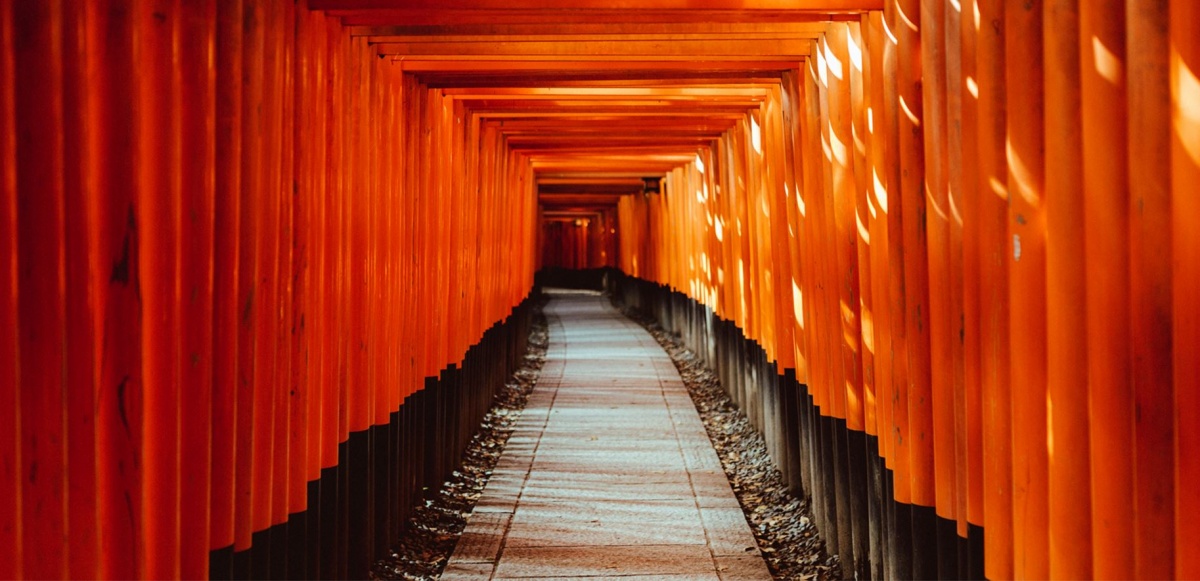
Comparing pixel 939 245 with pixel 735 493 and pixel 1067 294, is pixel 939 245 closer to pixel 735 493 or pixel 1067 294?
pixel 1067 294

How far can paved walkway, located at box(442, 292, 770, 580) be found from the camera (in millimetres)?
6406

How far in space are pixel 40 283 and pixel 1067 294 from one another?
278 centimetres

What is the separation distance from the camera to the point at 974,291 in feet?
11.9

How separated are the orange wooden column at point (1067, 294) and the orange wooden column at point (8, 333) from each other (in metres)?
2.78

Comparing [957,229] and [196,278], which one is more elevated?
[957,229]

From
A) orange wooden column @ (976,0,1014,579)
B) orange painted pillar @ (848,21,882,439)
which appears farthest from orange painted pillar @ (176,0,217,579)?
orange painted pillar @ (848,21,882,439)

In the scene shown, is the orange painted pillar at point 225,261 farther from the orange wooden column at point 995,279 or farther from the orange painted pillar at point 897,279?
the orange painted pillar at point 897,279

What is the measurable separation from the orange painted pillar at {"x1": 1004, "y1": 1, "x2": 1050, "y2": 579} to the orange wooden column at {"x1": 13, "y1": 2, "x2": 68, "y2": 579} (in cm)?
274

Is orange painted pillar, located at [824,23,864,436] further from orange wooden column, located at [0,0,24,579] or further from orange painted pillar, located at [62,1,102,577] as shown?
orange wooden column, located at [0,0,24,579]

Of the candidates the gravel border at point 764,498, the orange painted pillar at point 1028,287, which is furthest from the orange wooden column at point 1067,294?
the gravel border at point 764,498

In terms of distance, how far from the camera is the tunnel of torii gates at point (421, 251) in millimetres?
2590

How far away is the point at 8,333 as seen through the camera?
2520 mm

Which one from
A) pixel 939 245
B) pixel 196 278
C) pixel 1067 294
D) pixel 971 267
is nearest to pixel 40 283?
pixel 196 278

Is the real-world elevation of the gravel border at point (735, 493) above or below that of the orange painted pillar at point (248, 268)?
below
